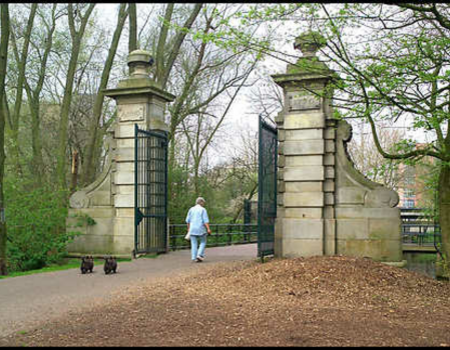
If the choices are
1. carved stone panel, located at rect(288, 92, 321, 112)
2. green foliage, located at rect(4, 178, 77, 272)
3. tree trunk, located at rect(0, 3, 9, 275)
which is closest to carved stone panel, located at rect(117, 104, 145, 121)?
green foliage, located at rect(4, 178, 77, 272)

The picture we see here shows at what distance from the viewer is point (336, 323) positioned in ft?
19.5

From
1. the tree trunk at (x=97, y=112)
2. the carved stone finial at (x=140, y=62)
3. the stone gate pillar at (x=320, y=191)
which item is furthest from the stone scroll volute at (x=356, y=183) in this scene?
the tree trunk at (x=97, y=112)

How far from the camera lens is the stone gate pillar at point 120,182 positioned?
12992 millimetres

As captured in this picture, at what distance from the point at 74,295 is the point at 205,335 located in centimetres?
322

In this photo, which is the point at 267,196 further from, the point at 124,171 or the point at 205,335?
the point at 205,335

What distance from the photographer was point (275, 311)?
6.61m

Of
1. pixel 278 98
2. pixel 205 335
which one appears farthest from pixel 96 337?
pixel 278 98

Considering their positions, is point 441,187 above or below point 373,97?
below

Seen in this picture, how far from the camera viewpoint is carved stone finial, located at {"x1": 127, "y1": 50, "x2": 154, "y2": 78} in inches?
525

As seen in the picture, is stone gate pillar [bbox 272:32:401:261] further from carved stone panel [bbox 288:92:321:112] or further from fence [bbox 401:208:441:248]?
fence [bbox 401:208:441:248]

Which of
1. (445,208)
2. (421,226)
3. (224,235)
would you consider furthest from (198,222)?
(224,235)

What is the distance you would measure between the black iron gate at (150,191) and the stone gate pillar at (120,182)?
22 centimetres

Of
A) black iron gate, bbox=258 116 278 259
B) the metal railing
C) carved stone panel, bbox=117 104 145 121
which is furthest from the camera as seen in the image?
the metal railing

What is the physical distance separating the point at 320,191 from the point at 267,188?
45.3 inches
